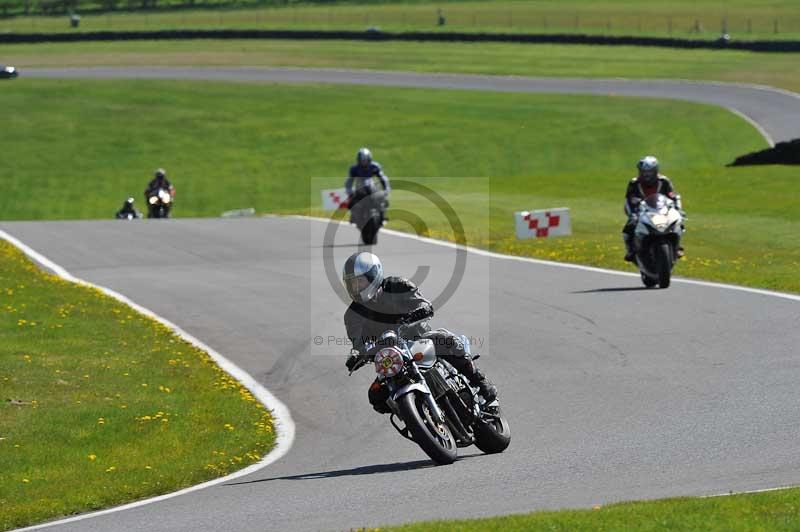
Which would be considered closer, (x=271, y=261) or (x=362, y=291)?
(x=362, y=291)

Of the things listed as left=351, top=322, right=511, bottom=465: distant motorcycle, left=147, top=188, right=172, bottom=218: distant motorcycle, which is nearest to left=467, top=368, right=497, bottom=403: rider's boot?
left=351, top=322, right=511, bottom=465: distant motorcycle

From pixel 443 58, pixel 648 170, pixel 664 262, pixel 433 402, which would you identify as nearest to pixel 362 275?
pixel 433 402

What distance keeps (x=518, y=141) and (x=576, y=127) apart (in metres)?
3.06

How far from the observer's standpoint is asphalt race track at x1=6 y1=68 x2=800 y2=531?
9.15 meters

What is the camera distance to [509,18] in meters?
94.6

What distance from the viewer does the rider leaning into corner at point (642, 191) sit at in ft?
65.8

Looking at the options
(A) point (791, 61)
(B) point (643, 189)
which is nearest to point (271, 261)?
(B) point (643, 189)

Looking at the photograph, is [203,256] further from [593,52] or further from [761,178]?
[593,52]

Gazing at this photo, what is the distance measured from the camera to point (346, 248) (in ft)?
90.0

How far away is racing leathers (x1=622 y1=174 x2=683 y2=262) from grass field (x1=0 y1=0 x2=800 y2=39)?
6141 cm

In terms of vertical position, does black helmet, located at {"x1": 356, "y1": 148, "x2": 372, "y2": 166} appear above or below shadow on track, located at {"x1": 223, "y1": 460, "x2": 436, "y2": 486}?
above

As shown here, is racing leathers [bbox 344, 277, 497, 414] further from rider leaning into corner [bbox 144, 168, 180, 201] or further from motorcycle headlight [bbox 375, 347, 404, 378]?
rider leaning into corner [bbox 144, 168, 180, 201]

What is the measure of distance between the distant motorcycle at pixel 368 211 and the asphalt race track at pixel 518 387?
4.70 feet

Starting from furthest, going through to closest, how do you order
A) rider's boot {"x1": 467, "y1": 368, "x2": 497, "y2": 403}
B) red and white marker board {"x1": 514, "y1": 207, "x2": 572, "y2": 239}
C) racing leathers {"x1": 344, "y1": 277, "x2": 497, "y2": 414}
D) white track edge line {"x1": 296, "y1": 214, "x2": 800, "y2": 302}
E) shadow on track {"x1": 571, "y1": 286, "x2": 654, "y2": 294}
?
red and white marker board {"x1": 514, "y1": 207, "x2": 572, "y2": 239}, shadow on track {"x1": 571, "y1": 286, "x2": 654, "y2": 294}, white track edge line {"x1": 296, "y1": 214, "x2": 800, "y2": 302}, rider's boot {"x1": 467, "y1": 368, "x2": 497, "y2": 403}, racing leathers {"x1": 344, "y1": 277, "x2": 497, "y2": 414}
